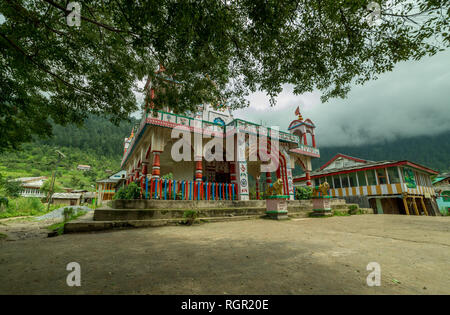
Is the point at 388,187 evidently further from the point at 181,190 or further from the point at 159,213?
the point at 159,213

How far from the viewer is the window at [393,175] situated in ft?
56.5

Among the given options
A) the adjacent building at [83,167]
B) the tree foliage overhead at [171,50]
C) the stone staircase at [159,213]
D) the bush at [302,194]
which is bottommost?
the stone staircase at [159,213]

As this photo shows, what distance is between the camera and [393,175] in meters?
17.5

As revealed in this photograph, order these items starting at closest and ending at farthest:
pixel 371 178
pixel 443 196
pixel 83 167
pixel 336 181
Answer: pixel 371 178 < pixel 336 181 < pixel 443 196 < pixel 83 167

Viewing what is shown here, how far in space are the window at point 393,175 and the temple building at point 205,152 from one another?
8.77 m

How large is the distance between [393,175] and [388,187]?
1.16m

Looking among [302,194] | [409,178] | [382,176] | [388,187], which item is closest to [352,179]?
[382,176]

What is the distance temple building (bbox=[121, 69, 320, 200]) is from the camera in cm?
898

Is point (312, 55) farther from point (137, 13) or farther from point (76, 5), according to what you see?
point (76, 5)

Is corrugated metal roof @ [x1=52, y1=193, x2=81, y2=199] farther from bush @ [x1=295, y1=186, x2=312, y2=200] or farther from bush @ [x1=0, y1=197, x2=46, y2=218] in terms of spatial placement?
bush @ [x1=295, y1=186, x2=312, y2=200]

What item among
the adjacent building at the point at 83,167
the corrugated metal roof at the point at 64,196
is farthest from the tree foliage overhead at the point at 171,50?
the adjacent building at the point at 83,167

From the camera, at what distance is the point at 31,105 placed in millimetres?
5852

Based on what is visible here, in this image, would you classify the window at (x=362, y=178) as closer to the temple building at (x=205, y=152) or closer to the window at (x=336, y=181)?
the window at (x=336, y=181)

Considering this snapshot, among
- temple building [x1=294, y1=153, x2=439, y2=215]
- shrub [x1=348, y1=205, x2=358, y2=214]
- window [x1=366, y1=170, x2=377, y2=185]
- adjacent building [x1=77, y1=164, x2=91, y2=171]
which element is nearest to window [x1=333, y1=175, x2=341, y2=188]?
temple building [x1=294, y1=153, x2=439, y2=215]
